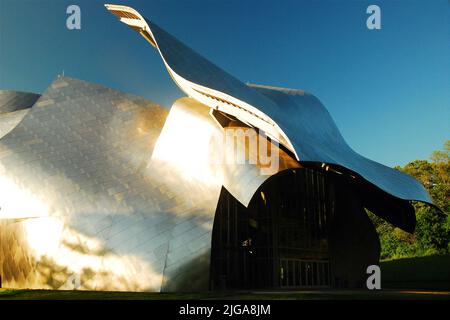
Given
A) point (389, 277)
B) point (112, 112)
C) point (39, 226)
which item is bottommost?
point (389, 277)

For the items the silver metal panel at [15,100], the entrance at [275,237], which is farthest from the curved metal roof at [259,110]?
the silver metal panel at [15,100]

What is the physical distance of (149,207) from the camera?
22.9 meters

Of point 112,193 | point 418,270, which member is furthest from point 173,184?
point 418,270

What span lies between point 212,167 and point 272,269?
706cm

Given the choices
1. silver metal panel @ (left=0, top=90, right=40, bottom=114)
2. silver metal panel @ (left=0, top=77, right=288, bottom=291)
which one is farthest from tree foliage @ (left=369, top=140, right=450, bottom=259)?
silver metal panel @ (left=0, top=90, right=40, bottom=114)

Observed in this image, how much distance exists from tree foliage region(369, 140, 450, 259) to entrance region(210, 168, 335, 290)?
2898cm

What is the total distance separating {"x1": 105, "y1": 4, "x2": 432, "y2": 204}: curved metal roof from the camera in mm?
20672

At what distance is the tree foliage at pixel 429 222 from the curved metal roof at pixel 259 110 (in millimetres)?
33306

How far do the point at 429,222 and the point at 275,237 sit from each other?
38745 mm

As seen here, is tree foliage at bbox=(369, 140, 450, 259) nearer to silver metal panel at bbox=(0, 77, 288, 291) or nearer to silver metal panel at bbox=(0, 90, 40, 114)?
silver metal panel at bbox=(0, 77, 288, 291)

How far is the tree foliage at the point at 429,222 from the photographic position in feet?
190

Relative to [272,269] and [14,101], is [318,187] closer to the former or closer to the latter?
[272,269]

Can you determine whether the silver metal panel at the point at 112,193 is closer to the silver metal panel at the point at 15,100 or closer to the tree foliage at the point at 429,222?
the silver metal panel at the point at 15,100
